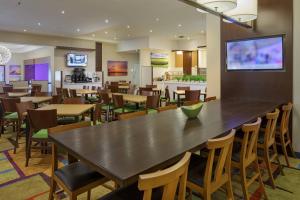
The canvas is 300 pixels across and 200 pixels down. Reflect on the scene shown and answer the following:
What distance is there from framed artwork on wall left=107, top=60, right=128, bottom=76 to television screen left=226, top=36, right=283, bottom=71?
33.3 feet

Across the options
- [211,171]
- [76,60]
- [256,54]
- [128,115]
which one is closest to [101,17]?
[76,60]

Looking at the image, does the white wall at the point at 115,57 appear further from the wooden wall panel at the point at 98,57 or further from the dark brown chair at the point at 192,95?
the dark brown chair at the point at 192,95

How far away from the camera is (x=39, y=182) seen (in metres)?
2.89

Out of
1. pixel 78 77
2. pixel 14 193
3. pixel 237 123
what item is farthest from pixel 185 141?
pixel 78 77

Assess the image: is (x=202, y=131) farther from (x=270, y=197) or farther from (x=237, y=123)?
(x=270, y=197)

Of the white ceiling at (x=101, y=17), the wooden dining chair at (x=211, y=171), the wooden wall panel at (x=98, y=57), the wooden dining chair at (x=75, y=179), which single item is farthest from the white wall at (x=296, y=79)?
the wooden wall panel at (x=98, y=57)

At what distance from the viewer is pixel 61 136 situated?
1938mm

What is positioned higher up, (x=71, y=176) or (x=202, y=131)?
(x=202, y=131)

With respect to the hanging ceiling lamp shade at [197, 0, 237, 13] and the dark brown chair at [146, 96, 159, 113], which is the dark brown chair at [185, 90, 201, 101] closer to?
the dark brown chair at [146, 96, 159, 113]

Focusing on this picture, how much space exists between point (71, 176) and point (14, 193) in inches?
49.5

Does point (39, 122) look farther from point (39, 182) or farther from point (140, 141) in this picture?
point (140, 141)

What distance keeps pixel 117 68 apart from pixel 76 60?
2652 mm

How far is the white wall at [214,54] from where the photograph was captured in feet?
14.8

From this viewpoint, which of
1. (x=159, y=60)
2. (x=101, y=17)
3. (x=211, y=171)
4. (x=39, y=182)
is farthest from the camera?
(x=159, y=60)
